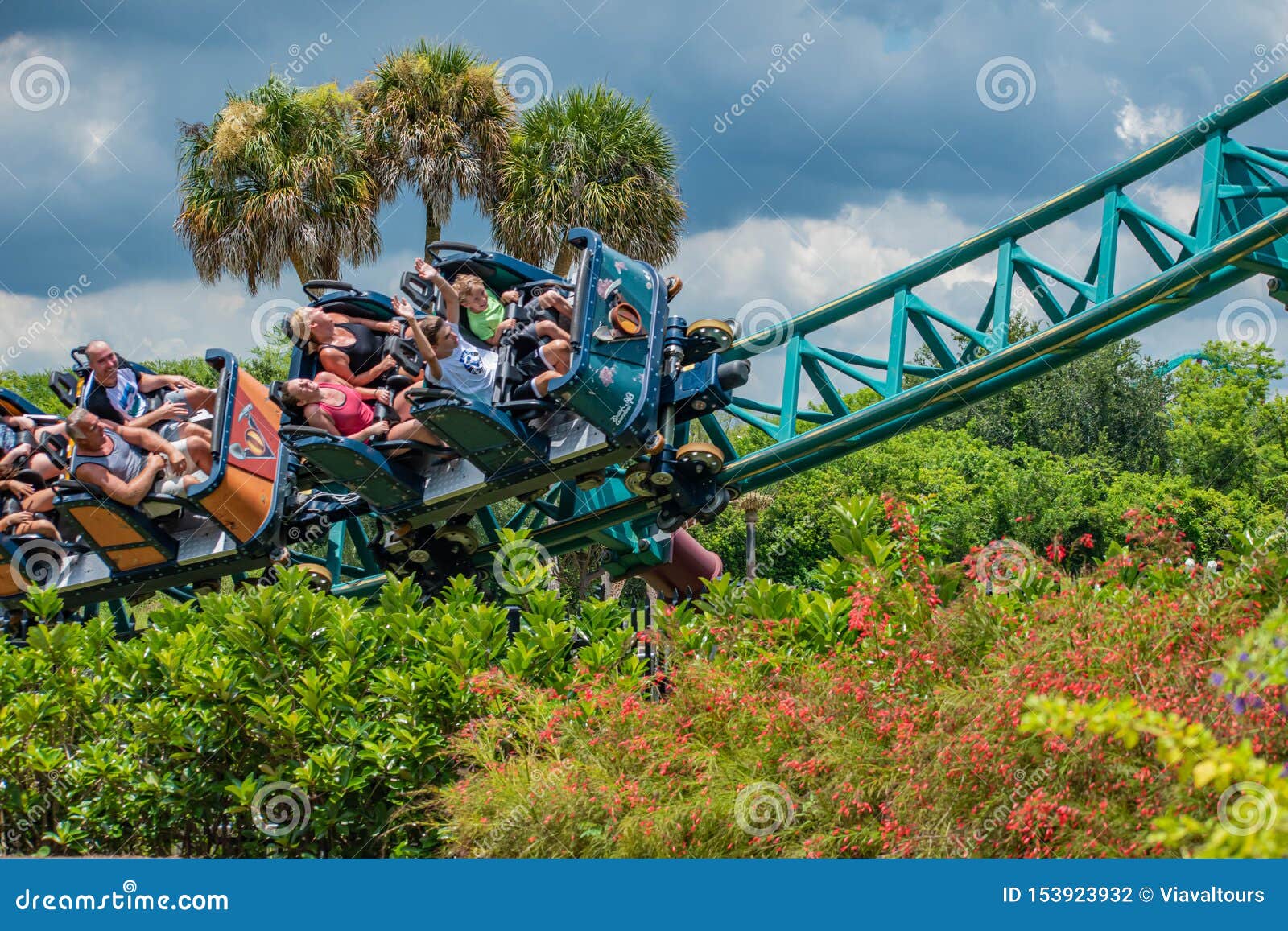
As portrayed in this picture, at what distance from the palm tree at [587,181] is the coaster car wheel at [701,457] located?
345 inches

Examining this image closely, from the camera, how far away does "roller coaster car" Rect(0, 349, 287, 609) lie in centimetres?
862

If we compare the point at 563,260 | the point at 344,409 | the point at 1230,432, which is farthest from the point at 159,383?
the point at 1230,432

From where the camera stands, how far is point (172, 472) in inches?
342

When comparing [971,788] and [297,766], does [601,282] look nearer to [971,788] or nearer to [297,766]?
[297,766]

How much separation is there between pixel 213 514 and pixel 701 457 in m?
3.57

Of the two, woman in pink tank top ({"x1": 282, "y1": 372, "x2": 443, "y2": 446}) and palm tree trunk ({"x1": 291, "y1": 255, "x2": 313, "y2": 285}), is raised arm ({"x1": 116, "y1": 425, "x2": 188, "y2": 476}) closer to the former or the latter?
woman in pink tank top ({"x1": 282, "y1": 372, "x2": 443, "y2": 446})

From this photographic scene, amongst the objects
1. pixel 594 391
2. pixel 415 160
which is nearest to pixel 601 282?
pixel 594 391

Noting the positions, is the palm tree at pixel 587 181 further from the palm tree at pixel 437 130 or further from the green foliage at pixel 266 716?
the green foliage at pixel 266 716

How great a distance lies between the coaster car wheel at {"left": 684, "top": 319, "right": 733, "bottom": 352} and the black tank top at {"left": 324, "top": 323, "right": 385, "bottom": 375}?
244 centimetres

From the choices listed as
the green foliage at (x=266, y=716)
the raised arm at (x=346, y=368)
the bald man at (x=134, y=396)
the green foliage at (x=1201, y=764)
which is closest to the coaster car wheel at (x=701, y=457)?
the raised arm at (x=346, y=368)

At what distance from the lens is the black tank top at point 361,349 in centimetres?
891

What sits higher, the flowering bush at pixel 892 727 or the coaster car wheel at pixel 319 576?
the coaster car wheel at pixel 319 576

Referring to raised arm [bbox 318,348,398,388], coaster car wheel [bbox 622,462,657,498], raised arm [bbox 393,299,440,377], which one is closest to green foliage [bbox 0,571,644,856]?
raised arm [bbox 393,299,440,377]

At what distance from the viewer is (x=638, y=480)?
8227 mm
